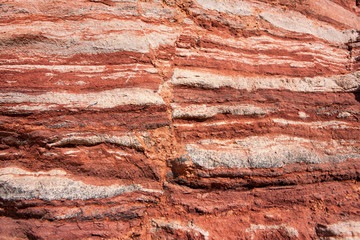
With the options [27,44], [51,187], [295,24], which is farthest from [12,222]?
[295,24]

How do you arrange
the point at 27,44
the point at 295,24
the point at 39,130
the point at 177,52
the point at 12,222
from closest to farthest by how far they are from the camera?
the point at 12,222 → the point at 39,130 → the point at 27,44 → the point at 177,52 → the point at 295,24

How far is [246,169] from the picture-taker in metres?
2.25

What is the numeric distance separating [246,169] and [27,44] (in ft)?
8.55

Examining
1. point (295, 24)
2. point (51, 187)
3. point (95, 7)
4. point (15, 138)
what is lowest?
point (51, 187)

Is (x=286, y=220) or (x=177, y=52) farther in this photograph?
(x=177, y=52)

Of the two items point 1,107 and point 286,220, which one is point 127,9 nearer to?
point 1,107

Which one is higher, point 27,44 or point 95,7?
point 95,7

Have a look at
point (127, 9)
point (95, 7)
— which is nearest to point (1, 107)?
point (95, 7)

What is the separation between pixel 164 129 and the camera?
2305 mm

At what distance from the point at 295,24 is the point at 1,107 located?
11.8 ft

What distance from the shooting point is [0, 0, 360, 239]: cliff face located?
2062 millimetres

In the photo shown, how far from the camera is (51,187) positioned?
2029mm

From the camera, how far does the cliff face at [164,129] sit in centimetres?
206

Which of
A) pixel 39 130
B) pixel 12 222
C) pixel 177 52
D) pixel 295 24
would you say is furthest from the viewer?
pixel 295 24
